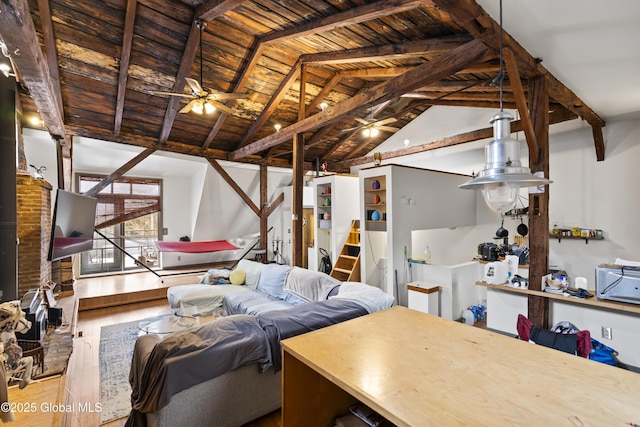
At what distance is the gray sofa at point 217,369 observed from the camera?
181 cm

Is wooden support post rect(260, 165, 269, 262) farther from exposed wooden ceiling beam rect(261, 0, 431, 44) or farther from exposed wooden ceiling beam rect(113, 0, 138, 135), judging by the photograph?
exposed wooden ceiling beam rect(261, 0, 431, 44)

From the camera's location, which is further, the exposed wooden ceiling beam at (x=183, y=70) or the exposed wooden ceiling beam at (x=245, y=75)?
the exposed wooden ceiling beam at (x=245, y=75)

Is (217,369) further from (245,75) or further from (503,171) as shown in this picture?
(245,75)

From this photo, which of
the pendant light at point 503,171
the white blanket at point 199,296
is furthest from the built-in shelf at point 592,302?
the white blanket at point 199,296

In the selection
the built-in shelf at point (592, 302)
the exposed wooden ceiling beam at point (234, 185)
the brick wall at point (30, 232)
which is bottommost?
the built-in shelf at point (592, 302)

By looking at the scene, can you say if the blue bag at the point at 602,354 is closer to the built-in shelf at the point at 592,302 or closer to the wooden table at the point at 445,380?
the built-in shelf at the point at 592,302

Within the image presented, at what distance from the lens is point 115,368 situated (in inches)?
120

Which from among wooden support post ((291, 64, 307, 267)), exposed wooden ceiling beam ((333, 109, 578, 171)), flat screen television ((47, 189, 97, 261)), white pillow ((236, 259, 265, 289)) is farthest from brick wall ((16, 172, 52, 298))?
exposed wooden ceiling beam ((333, 109, 578, 171))

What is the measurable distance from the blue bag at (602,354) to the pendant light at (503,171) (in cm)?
217

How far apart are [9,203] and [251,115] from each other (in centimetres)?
383

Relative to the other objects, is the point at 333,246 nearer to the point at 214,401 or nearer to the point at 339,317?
the point at 339,317

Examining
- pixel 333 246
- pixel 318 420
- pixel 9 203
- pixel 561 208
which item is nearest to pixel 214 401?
pixel 318 420

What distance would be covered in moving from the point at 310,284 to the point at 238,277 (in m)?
1.69

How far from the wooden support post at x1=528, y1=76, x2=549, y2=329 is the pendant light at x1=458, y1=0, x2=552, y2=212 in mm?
1975
